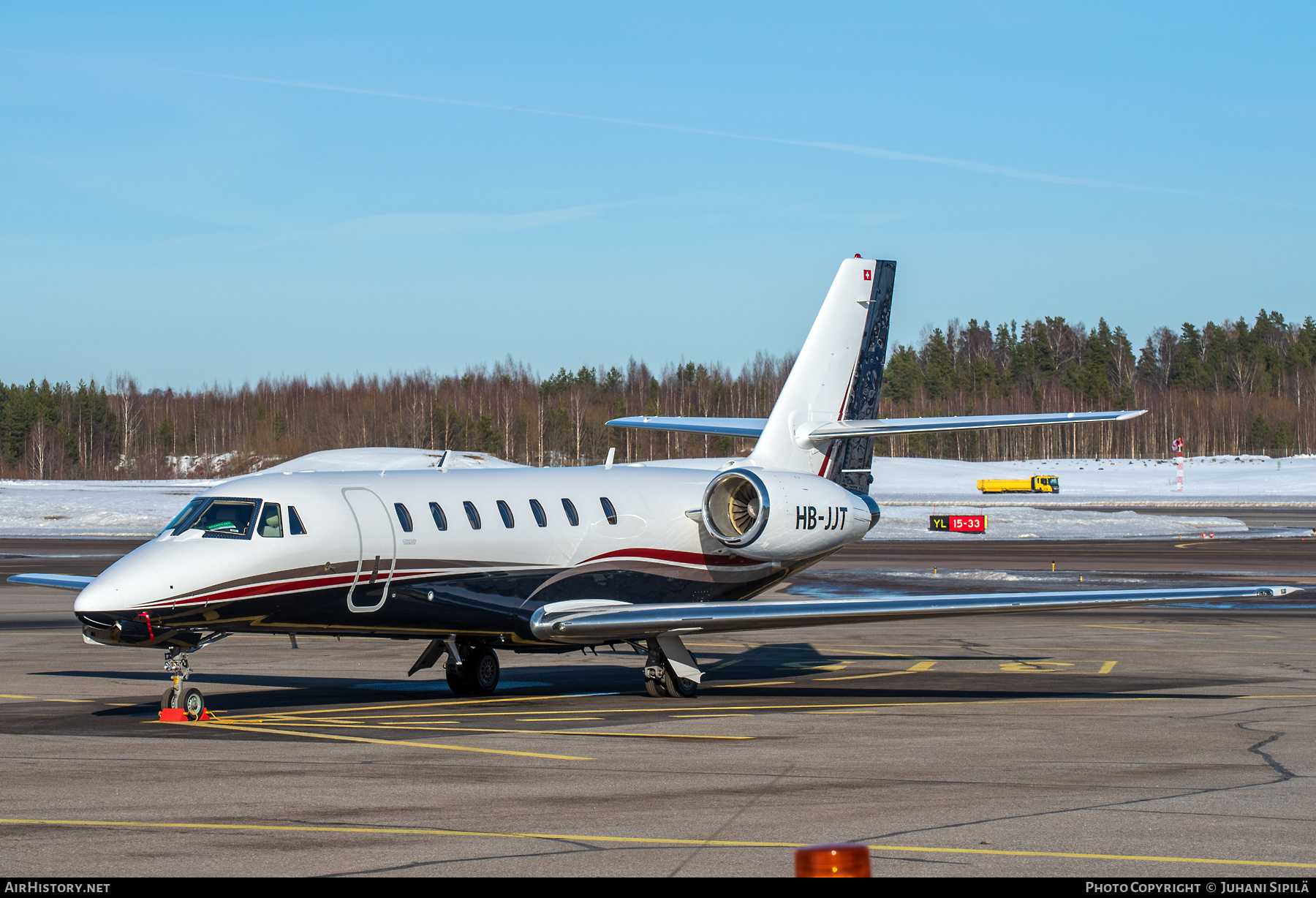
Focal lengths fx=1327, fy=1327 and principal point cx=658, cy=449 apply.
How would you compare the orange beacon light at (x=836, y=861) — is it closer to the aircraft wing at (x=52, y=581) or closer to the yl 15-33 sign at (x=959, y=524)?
the aircraft wing at (x=52, y=581)

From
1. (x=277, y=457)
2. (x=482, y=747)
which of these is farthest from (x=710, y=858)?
(x=277, y=457)

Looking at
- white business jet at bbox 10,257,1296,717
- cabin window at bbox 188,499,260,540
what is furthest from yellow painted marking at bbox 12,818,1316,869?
cabin window at bbox 188,499,260,540

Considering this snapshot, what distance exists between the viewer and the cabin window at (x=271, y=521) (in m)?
15.5

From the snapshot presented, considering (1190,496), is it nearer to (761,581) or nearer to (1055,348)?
(761,581)

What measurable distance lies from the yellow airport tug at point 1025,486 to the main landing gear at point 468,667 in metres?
82.9

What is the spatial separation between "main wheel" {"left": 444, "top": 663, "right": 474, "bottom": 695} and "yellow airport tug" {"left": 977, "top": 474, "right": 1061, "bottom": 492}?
83.1m

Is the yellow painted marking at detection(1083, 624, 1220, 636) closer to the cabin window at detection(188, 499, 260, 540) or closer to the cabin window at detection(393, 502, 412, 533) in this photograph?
the cabin window at detection(393, 502, 412, 533)

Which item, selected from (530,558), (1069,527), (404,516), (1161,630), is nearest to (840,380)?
(530,558)

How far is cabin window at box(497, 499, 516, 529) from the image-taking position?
17297 mm

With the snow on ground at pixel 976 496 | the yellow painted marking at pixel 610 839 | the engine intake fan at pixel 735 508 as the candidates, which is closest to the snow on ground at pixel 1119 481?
the snow on ground at pixel 976 496

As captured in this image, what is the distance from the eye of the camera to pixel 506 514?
17.4m
